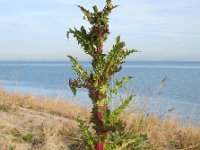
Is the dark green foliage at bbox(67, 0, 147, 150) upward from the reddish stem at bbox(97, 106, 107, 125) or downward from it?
upward

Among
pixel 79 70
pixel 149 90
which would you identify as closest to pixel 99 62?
pixel 79 70

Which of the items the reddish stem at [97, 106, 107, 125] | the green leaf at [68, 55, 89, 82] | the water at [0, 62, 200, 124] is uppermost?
the green leaf at [68, 55, 89, 82]

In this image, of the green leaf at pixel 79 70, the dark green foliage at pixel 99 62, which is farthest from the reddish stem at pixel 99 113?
the green leaf at pixel 79 70

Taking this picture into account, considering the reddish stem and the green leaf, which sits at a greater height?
the green leaf

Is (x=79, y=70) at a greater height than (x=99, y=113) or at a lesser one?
greater

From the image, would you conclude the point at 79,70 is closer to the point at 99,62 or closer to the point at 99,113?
the point at 99,62

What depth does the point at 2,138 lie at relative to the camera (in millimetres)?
5633

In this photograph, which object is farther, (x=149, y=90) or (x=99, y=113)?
(x=149, y=90)

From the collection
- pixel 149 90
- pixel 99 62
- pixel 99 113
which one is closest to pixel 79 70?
pixel 99 62

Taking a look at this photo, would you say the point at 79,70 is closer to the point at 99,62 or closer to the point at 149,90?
the point at 99,62

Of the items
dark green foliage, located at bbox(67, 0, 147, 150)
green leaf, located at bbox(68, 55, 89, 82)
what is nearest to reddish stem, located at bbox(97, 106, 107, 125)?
dark green foliage, located at bbox(67, 0, 147, 150)

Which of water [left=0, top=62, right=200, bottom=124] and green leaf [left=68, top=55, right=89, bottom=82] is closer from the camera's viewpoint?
green leaf [left=68, top=55, right=89, bottom=82]

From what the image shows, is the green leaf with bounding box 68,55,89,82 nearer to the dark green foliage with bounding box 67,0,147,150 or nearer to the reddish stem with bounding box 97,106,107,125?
the dark green foliage with bounding box 67,0,147,150

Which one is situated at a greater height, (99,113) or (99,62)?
(99,62)
